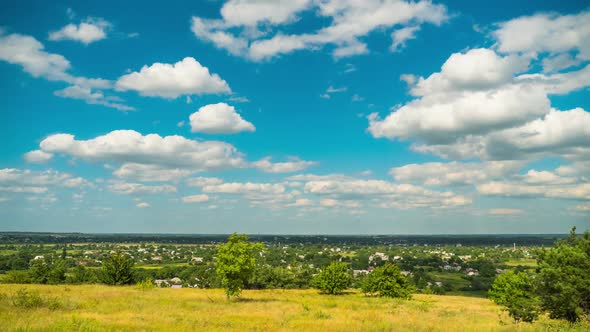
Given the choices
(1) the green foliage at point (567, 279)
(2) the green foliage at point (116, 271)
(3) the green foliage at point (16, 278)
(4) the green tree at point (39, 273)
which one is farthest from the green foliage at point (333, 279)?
(4) the green tree at point (39, 273)

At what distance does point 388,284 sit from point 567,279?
118 ft

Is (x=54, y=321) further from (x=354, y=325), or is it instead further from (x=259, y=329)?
(x=354, y=325)

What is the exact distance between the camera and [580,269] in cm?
1934

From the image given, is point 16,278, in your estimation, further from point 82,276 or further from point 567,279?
point 567,279

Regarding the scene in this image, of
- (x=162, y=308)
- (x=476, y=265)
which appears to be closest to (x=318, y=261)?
(x=476, y=265)

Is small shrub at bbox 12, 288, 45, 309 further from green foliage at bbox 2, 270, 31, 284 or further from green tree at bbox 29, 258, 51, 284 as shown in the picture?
green tree at bbox 29, 258, 51, 284

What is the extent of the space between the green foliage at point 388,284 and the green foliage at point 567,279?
33991 mm

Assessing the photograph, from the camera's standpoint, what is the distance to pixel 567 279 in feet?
64.6

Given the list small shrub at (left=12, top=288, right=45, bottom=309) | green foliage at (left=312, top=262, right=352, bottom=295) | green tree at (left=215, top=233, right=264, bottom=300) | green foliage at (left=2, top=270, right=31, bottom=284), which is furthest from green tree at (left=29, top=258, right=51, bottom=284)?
green foliage at (left=312, top=262, right=352, bottom=295)

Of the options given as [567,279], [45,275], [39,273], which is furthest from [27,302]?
[39,273]

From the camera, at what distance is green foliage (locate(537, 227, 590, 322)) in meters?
19.4

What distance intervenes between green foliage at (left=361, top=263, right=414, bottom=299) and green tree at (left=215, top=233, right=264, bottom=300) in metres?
24.3

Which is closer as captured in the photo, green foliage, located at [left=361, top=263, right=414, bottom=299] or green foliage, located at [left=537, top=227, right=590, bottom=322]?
green foliage, located at [left=537, top=227, right=590, bottom=322]

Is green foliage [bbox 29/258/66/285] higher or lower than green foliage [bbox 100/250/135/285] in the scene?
lower
